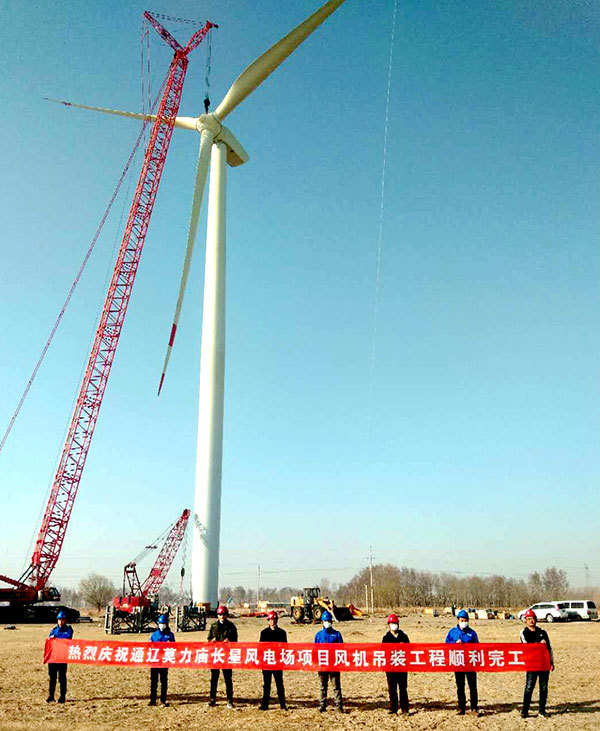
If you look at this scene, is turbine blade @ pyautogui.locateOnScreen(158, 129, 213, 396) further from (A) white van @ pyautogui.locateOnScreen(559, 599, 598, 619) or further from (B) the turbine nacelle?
(A) white van @ pyautogui.locateOnScreen(559, 599, 598, 619)

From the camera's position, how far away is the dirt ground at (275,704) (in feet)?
45.8

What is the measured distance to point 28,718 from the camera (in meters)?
14.6

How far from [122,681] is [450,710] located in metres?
10.9

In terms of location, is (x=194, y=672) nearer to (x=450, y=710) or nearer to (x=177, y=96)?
(x=450, y=710)

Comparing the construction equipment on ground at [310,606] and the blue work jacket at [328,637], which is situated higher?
the blue work jacket at [328,637]

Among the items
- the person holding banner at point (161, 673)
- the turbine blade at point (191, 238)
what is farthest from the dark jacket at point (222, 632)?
the turbine blade at point (191, 238)

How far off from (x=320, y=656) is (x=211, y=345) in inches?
1470

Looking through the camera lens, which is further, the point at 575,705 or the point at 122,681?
the point at 122,681

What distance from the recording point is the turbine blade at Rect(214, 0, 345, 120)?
39.4 m

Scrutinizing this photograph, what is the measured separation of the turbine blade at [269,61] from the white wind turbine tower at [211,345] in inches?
2.9

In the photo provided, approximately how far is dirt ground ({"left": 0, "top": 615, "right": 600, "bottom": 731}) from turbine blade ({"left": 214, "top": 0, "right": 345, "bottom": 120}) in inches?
1401

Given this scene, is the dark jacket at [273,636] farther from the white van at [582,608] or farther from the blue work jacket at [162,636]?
the white van at [582,608]

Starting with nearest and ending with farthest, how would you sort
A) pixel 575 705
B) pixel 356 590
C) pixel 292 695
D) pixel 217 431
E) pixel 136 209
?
1. pixel 575 705
2. pixel 292 695
3. pixel 217 431
4. pixel 136 209
5. pixel 356 590

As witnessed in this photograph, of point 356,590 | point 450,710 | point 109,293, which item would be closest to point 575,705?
point 450,710
